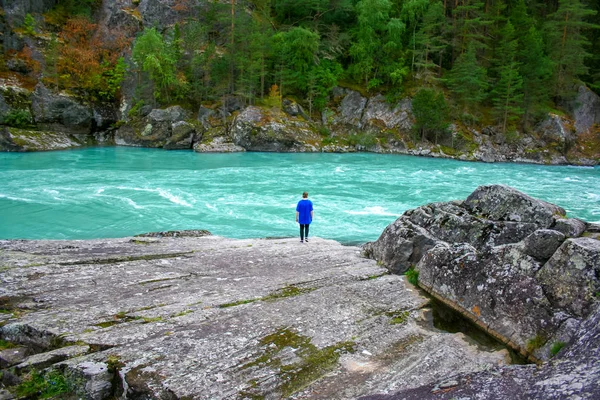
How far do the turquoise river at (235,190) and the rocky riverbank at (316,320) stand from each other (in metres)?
9.94

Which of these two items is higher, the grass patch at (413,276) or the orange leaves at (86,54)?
the orange leaves at (86,54)

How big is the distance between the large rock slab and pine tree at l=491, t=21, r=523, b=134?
53.7 meters

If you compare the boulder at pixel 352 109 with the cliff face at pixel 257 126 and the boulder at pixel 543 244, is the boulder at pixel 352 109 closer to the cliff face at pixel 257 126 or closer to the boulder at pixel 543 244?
the cliff face at pixel 257 126

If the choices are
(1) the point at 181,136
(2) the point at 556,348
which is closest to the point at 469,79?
(1) the point at 181,136

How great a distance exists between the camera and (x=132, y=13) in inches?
2712

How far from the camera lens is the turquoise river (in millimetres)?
21391

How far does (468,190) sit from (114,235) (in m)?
25.2

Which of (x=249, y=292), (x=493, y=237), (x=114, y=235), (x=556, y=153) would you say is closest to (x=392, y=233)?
(x=493, y=237)

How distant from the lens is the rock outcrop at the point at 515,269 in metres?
6.43

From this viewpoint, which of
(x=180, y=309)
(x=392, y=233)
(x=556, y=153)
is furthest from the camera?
(x=556, y=153)

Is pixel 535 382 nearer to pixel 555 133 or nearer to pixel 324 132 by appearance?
pixel 324 132

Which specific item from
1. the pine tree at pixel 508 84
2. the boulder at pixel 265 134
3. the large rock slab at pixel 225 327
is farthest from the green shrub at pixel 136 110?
the large rock slab at pixel 225 327

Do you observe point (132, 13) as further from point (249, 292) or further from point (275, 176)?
point (249, 292)

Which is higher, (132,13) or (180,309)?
(132,13)
